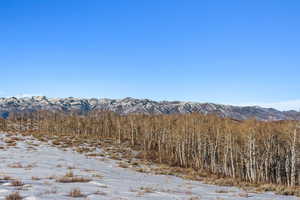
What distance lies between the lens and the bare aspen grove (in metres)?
56.0

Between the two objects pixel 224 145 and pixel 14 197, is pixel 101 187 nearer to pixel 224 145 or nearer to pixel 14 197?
pixel 14 197

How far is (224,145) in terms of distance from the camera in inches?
2579

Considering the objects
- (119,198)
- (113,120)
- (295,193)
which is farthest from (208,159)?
(119,198)

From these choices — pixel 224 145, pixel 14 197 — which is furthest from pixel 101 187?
pixel 224 145

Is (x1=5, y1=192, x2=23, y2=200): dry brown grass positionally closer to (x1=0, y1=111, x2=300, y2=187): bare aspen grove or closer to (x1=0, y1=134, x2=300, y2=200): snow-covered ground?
(x1=0, y1=134, x2=300, y2=200): snow-covered ground

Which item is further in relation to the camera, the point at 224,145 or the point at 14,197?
the point at 224,145

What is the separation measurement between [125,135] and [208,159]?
104ft

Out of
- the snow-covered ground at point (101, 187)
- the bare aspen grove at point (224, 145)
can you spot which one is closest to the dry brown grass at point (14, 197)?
the snow-covered ground at point (101, 187)

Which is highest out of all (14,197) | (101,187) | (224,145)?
(14,197)

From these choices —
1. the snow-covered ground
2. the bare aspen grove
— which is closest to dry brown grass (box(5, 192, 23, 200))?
the snow-covered ground

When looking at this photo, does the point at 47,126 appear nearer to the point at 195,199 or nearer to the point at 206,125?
the point at 206,125

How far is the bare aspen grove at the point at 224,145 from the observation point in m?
56.0

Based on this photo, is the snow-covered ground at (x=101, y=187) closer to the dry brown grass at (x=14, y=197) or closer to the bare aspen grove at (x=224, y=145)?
the dry brown grass at (x=14, y=197)

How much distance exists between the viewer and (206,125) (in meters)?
69.8
